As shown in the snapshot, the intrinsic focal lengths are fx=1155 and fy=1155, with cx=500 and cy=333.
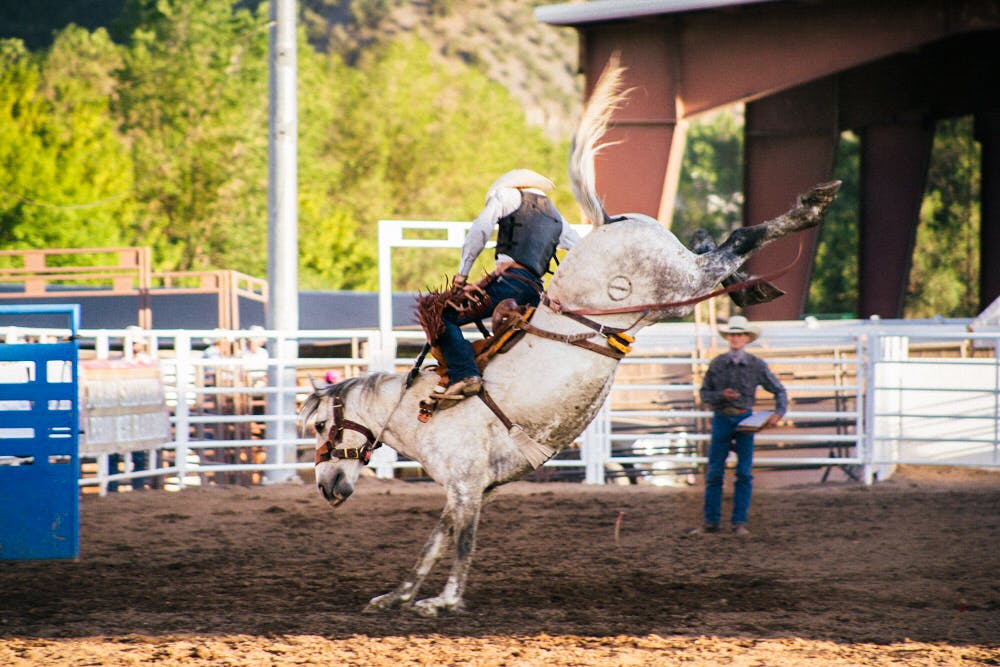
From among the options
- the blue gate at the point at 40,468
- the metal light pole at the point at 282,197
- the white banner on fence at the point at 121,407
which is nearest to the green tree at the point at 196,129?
the metal light pole at the point at 282,197

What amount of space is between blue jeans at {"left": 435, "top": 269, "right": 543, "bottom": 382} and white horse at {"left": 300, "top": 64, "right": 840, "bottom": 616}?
0.61 feet

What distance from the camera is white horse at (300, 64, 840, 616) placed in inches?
234

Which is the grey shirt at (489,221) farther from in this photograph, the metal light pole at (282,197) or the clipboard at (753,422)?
the metal light pole at (282,197)

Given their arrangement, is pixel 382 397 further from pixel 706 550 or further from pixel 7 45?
pixel 7 45

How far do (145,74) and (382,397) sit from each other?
1455 inches

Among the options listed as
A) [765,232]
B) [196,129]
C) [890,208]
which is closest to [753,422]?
[765,232]

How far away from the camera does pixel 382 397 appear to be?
6574 millimetres

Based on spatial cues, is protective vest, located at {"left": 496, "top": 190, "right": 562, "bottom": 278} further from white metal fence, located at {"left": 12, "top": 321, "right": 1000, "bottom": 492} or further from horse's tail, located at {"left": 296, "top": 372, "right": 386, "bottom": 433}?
white metal fence, located at {"left": 12, "top": 321, "right": 1000, "bottom": 492}

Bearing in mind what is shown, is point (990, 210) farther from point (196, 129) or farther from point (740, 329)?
point (196, 129)

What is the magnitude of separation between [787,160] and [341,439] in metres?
15.8

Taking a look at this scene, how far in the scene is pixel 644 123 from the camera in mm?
16859

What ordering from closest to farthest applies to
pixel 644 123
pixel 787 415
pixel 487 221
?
pixel 487 221 → pixel 787 415 → pixel 644 123

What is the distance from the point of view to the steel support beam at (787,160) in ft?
67.0

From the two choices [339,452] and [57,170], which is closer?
[339,452]
